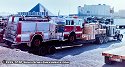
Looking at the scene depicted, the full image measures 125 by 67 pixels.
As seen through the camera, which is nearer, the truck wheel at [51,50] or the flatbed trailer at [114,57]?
the flatbed trailer at [114,57]

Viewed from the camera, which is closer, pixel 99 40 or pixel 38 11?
pixel 38 11

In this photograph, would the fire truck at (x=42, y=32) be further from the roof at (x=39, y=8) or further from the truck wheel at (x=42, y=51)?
the roof at (x=39, y=8)

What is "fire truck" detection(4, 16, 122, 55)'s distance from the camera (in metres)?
15.6

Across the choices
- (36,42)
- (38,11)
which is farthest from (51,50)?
(38,11)

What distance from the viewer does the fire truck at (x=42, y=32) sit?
1555cm

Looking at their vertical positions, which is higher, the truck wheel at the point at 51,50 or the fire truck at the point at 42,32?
the fire truck at the point at 42,32

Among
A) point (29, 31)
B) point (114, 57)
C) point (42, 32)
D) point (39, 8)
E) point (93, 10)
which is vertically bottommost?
point (114, 57)

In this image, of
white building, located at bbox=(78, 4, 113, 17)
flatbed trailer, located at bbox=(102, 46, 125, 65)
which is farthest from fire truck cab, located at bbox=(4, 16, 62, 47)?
white building, located at bbox=(78, 4, 113, 17)

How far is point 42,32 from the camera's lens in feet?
54.9

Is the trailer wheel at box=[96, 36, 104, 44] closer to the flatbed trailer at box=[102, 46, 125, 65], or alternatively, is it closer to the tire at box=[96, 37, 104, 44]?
the tire at box=[96, 37, 104, 44]

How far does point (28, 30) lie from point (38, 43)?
4.63 feet

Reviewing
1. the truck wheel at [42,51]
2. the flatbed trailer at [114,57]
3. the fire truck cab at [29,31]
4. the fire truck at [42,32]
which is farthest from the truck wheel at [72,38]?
the flatbed trailer at [114,57]

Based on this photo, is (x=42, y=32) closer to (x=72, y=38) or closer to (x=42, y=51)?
(x=42, y=51)

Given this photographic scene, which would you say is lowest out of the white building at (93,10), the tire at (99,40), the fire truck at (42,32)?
the tire at (99,40)
